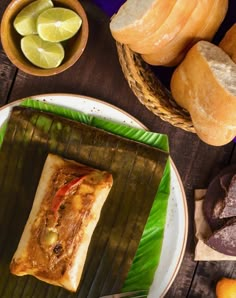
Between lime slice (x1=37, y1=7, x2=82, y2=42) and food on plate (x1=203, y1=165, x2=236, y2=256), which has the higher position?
lime slice (x1=37, y1=7, x2=82, y2=42)

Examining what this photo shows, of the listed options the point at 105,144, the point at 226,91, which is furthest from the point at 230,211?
the point at 226,91

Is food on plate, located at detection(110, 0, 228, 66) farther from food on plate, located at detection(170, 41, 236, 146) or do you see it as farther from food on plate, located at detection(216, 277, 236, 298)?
food on plate, located at detection(216, 277, 236, 298)

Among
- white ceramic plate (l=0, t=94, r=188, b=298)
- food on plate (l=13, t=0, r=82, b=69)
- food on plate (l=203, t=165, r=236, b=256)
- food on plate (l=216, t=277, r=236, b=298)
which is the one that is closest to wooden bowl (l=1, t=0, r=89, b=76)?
food on plate (l=13, t=0, r=82, b=69)

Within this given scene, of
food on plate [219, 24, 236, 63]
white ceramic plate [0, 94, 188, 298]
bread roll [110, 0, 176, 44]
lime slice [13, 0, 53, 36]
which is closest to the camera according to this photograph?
bread roll [110, 0, 176, 44]

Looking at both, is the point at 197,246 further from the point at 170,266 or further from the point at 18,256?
the point at 18,256

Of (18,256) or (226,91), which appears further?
(18,256)

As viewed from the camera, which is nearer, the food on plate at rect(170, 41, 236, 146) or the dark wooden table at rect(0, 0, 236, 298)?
the food on plate at rect(170, 41, 236, 146)

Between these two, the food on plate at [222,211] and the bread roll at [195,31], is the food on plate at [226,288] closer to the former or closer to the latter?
the food on plate at [222,211]
